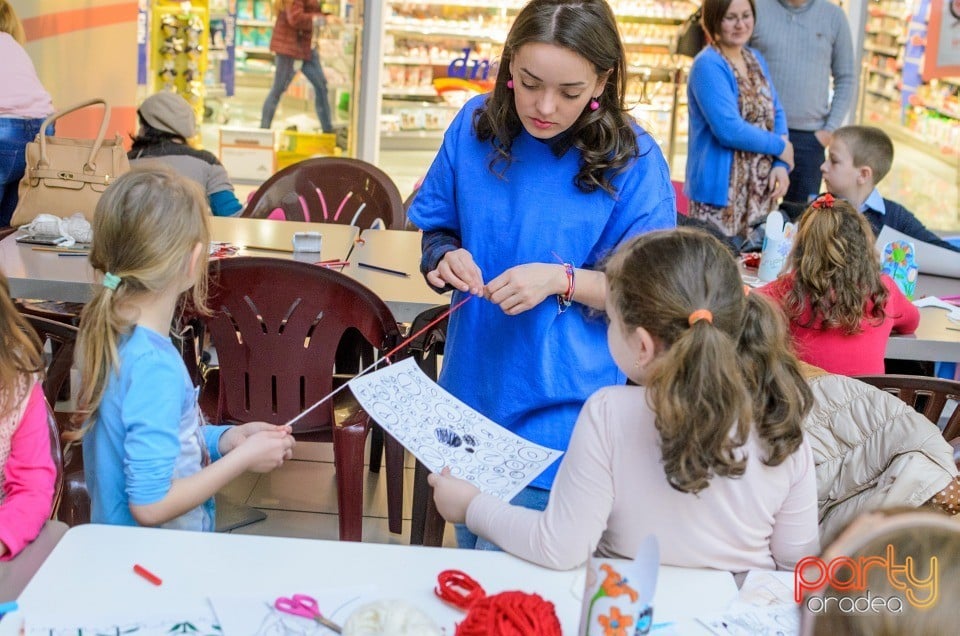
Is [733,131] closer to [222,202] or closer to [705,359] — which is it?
[222,202]

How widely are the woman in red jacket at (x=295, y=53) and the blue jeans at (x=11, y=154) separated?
2.74 m

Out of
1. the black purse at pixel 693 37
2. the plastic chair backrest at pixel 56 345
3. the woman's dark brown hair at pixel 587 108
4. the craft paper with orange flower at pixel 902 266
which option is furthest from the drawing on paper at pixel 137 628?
the black purse at pixel 693 37

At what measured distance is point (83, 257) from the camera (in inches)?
122

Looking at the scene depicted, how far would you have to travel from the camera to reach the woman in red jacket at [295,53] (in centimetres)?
720

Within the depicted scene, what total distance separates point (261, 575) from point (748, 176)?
12.6 ft

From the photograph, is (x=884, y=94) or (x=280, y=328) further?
(x=884, y=94)

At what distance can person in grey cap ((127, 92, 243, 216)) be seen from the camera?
418 cm

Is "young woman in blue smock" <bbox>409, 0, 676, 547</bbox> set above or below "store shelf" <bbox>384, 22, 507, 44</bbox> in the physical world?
below

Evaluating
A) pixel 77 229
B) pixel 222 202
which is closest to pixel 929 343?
pixel 77 229

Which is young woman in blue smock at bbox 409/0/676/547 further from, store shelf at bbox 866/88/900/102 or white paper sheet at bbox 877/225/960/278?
store shelf at bbox 866/88/900/102

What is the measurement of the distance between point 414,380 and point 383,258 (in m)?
1.53

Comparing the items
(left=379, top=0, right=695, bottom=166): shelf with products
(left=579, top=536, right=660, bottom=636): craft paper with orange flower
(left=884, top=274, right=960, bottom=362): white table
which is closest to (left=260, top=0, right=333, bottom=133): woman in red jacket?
(left=379, top=0, right=695, bottom=166): shelf with products

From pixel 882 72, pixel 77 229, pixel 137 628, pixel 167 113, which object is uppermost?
pixel 882 72

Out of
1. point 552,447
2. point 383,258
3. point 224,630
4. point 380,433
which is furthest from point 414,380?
point 380,433
